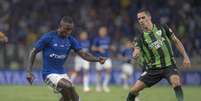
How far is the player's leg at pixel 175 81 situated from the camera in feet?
45.9

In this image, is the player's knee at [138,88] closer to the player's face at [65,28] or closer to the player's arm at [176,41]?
the player's arm at [176,41]

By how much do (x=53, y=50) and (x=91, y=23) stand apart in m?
19.4

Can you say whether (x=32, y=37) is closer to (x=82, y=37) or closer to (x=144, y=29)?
(x=82, y=37)

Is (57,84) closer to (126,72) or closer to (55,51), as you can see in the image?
(55,51)

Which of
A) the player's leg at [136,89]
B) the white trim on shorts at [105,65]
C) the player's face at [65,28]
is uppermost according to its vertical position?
the player's face at [65,28]

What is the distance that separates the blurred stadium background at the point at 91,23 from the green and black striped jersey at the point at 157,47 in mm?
15103

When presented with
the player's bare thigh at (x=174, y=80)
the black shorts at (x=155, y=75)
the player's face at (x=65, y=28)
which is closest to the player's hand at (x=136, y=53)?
the black shorts at (x=155, y=75)

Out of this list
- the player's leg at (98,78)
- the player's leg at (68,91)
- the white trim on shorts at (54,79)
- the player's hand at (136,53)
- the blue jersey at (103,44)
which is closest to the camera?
the player's leg at (68,91)

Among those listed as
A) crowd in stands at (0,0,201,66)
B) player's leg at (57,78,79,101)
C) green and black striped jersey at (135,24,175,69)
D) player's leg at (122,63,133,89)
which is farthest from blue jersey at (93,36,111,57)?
player's leg at (57,78,79,101)

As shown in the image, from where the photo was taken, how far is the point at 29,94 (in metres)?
23.1

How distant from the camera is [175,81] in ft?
46.2

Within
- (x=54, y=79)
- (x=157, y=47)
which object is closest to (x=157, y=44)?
(x=157, y=47)

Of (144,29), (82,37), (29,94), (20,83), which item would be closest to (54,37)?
(144,29)

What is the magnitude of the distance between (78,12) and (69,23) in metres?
21.1
